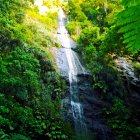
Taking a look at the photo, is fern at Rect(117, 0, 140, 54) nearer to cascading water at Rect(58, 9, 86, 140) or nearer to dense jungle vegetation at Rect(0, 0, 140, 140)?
dense jungle vegetation at Rect(0, 0, 140, 140)

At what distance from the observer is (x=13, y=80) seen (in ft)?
29.6

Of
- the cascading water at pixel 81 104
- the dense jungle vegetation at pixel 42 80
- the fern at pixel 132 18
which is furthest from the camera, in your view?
the cascading water at pixel 81 104

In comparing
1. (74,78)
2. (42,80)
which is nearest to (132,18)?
(42,80)

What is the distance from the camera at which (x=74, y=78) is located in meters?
13.5

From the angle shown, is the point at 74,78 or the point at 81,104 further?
the point at 74,78

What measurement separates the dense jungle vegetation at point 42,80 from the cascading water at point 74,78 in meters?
0.45

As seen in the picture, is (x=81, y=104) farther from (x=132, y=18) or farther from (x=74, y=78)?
(x=132, y=18)

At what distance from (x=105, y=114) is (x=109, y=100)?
2.81ft

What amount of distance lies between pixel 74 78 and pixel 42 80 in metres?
1.86

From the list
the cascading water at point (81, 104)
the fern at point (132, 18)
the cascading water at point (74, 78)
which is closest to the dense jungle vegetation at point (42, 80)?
the cascading water at point (81, 104)

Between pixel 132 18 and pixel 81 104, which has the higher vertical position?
pixel 132 18

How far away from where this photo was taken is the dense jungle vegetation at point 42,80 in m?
9.36

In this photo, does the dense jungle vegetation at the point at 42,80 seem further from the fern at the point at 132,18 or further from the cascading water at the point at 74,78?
the fern at the point at 132,18

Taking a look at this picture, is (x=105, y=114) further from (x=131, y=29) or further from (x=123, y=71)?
(x=131, y=29)
